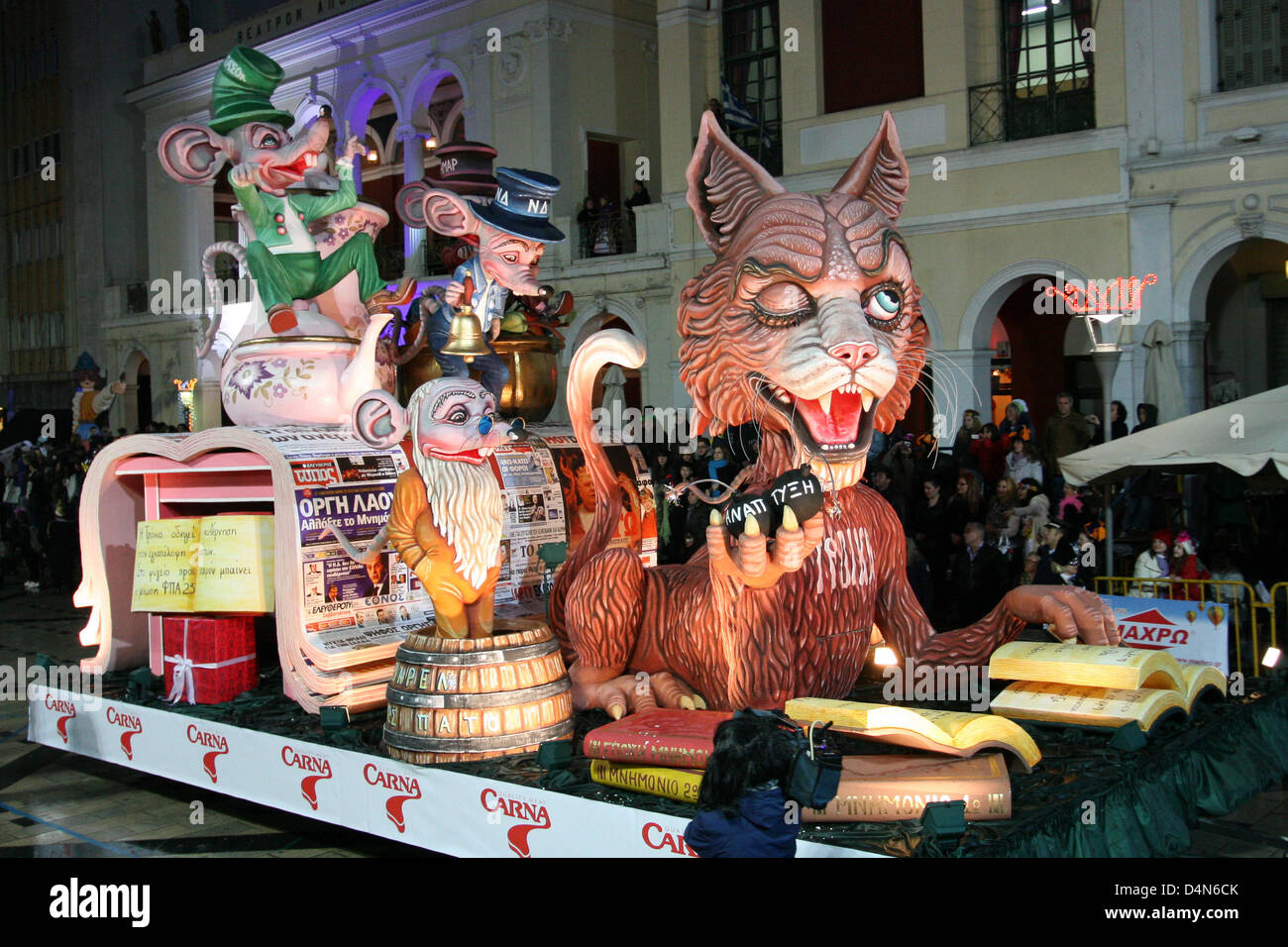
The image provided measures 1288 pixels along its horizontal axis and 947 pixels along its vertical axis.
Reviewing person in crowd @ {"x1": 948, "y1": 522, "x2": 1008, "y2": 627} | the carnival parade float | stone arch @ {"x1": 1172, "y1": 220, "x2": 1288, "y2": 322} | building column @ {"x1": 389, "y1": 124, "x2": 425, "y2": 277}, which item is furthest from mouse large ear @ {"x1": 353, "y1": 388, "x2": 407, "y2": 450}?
building column @ {"x1": 389, "y1": 124, "x2": 425, "y2": 277}

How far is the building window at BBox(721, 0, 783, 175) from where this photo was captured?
14.7m

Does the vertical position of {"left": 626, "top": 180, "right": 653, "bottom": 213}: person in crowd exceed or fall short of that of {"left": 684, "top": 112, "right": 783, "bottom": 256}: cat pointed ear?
it exceeds it

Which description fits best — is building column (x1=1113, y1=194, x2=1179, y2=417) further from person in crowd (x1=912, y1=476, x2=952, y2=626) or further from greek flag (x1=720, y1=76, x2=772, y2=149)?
greek flag (x1=720, y1=76, x2=772, y2=149)

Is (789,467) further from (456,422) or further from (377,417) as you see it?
(377,417)

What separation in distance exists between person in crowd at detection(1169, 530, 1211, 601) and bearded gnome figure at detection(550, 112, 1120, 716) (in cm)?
302

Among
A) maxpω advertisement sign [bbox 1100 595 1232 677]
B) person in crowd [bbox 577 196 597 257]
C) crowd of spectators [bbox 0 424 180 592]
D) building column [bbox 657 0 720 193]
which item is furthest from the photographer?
person in crowd [bbox 577 196 597 257]

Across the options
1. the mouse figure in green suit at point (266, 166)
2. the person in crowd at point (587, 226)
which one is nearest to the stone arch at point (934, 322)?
the person in crowd at point (587, 226)

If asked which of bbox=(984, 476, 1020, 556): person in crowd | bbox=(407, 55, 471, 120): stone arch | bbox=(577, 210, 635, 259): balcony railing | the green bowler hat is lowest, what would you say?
bbox=(984, 476, 1020, 556): person in crowd

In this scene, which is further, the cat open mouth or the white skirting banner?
the cat open mouth

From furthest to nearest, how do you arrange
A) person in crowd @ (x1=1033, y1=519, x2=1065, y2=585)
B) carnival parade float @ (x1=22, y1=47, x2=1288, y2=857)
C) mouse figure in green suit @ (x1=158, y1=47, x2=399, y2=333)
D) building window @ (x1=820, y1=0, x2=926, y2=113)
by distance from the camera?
building window @ (x1=820, y1=0, x2=926, y2=113)
person in crowd @ (x1=1033, y1=519, x2=1065, y2=585)
mouse figure in green suit @ (x1=158, y1=47, x2=399, y2=333)
carnival parade float @ (x1=22, y1=47, x2=1288, y2=857)

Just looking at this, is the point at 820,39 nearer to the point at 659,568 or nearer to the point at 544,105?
the point at 544,105

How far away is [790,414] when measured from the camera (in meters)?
4.12

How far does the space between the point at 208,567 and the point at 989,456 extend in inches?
253

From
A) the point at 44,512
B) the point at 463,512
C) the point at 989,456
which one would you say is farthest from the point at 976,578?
the point at 44,512
